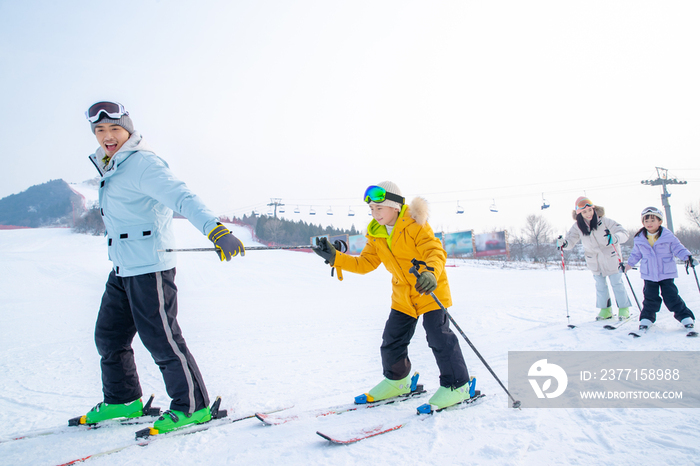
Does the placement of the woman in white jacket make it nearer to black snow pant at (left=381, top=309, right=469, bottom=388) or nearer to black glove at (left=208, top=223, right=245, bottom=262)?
black snow pant at (left=381, top=309, right=469, bottom=388)

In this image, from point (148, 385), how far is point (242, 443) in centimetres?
189

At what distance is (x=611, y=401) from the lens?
2281mm

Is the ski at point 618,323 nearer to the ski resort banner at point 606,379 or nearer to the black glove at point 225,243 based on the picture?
the ski resort banner at point 606,379

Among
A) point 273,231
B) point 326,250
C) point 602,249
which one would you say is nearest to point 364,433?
point 326,250

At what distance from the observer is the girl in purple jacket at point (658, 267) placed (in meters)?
4.45

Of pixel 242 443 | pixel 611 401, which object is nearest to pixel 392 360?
pixel 242 443

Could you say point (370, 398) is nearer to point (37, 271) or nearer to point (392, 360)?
point (392, 360)

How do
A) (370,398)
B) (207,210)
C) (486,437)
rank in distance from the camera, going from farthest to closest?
(370,398) < (207,210) < (486,437)

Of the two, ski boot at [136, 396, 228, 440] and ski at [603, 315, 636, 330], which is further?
ski at [603, 315, 636, 330]

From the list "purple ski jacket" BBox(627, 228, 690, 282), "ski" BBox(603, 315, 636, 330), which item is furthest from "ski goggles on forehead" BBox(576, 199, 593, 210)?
"ski" BBox(603, 315, 636, 330)

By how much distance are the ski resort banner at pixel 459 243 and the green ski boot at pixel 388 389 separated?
29587mm

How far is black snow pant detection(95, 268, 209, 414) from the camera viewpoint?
7.24 ft

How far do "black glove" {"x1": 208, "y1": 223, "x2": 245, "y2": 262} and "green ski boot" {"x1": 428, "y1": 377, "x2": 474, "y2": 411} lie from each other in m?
1.58

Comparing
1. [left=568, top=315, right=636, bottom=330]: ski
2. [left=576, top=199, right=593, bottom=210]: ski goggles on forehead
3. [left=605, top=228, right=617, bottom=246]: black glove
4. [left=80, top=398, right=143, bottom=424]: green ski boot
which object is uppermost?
[left=576, top=199, right=593, bottom=210]: ski goggles on forehead
